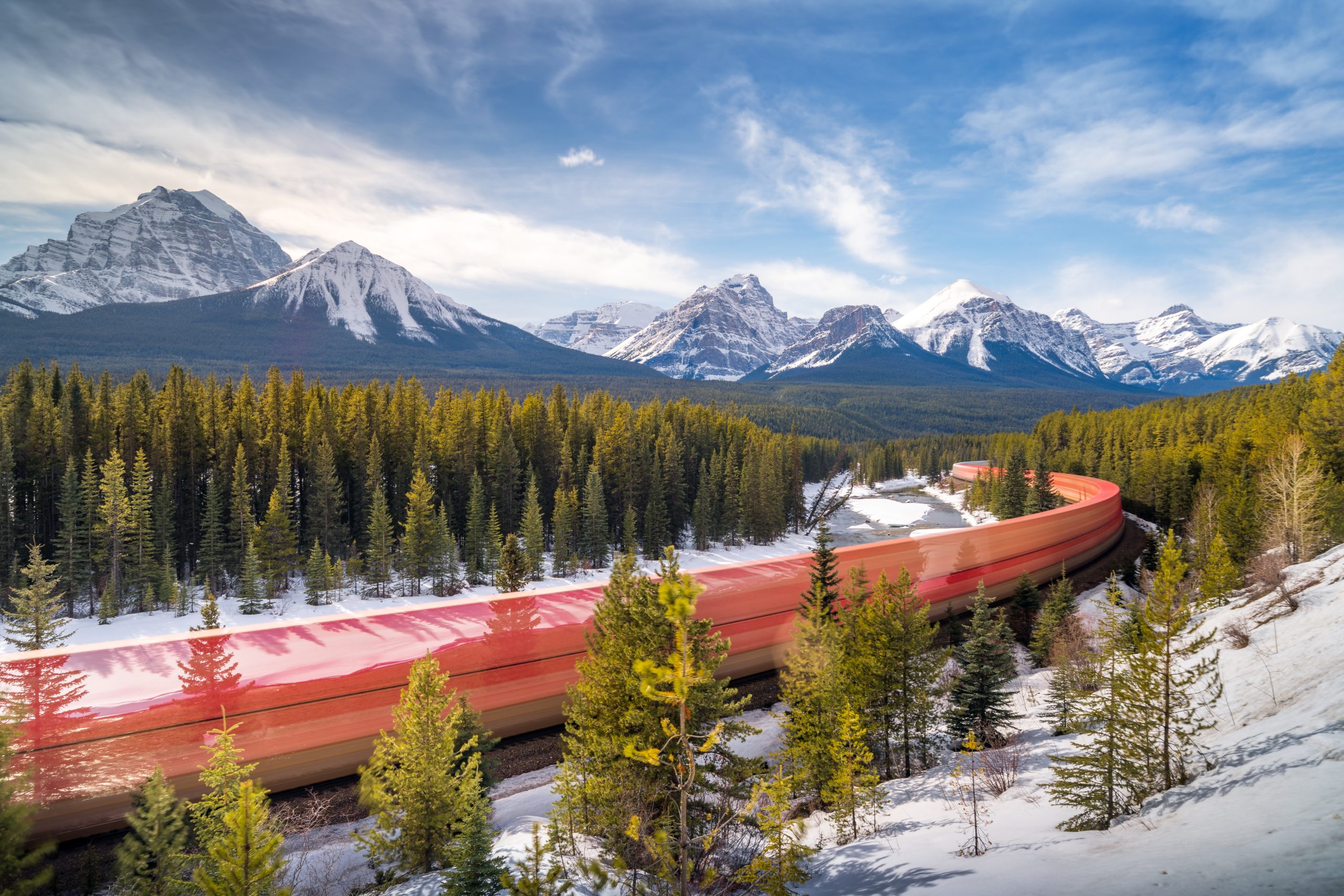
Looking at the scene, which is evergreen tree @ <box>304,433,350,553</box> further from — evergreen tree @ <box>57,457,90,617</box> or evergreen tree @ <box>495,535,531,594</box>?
evergreen tree @ <box>495,535,531,594</box>

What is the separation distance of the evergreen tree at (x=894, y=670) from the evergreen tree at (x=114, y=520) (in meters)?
51.6

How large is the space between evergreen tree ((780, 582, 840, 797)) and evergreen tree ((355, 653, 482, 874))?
855 centimetres

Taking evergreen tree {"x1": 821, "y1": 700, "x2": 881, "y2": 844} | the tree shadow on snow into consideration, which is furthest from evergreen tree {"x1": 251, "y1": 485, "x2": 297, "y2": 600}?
the tree shadow on snow

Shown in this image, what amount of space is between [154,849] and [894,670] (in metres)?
20.0

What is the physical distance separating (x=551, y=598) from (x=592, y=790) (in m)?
9.09

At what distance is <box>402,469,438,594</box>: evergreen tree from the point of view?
51.4 metres

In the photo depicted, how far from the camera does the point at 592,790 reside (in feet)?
43.2

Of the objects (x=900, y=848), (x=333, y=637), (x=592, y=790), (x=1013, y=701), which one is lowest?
(x=1013, y=701)

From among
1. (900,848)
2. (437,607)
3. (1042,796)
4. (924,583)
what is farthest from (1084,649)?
(437,607)

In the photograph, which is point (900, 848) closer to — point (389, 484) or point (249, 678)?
point (249, 678)

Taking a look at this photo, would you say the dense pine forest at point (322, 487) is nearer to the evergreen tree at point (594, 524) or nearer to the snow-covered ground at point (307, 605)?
→ the evergreen tree at point (594, 524)

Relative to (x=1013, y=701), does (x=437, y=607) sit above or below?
above

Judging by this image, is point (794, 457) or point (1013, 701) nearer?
point (1013, 701)

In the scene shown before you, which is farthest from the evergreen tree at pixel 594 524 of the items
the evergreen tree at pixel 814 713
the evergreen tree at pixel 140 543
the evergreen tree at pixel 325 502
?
the evergreen tree at pixel 814 713
